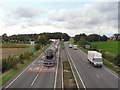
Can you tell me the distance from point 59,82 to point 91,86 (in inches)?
158

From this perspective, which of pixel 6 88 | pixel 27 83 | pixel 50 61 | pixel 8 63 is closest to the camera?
pixel 6 88

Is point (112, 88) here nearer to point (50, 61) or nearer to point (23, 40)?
point (50, 61)

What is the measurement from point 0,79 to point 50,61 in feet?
52.8

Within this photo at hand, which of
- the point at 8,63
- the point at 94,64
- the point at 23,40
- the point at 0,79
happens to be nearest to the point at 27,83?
the point at 0,79

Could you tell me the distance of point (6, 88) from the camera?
83.4 ft

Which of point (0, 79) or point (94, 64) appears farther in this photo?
point (94, 64)

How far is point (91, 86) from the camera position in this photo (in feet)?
86.4

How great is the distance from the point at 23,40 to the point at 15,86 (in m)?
158

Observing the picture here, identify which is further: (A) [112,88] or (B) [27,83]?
(B) [27,83]

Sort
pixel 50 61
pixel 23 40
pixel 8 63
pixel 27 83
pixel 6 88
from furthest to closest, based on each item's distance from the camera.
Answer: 1. pixel 23 40
2. pixel 50 61
3. pixel 8 63
4. pixel 27 83
5. pixel 6 88

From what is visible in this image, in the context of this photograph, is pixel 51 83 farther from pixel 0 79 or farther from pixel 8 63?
pixel 8 63

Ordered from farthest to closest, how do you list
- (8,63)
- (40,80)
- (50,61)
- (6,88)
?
1. (50,61)
2. (8,63)
3. (40,80)
4. (6,88)

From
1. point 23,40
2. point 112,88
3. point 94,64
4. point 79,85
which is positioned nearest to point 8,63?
point 94,64

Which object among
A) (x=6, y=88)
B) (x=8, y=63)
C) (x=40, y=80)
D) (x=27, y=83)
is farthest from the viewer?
(x=8, y=63)
